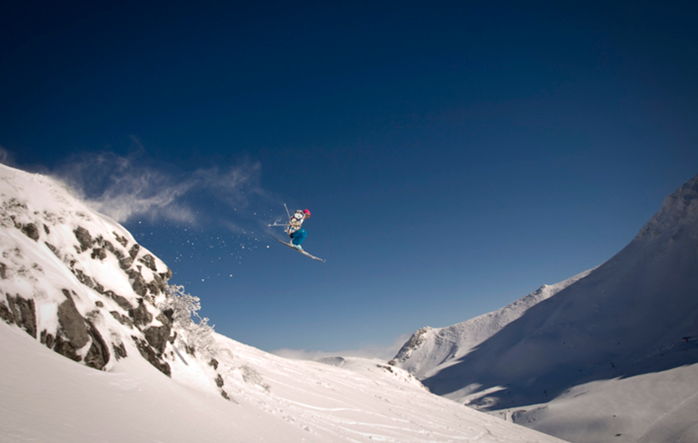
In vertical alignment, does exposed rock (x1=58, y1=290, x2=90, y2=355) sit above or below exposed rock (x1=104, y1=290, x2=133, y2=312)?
below

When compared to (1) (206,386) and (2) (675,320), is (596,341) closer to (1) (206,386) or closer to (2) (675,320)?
(2) (675,320)

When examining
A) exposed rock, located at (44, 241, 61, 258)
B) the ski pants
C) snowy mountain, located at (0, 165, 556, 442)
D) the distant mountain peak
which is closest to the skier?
the ski pants

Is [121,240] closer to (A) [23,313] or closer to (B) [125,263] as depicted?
(B) [125,263]

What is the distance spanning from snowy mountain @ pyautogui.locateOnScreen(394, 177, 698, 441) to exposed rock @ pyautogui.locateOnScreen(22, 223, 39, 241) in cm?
6980

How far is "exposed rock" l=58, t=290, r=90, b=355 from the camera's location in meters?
9.55

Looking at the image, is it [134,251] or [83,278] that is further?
[134,251]

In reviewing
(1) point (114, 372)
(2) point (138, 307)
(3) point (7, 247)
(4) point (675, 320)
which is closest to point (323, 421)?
(2) point (138, 307)

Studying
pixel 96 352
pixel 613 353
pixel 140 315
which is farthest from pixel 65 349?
pixel 613 353

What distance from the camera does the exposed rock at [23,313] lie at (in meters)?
8.59

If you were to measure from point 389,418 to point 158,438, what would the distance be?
23.0m

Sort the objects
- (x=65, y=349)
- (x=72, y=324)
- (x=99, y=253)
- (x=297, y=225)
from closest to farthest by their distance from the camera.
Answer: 1. (x=65, y=349)
2. (x=72, y=324)
3. (x=99, y=253)
4. (x=297, y=225)

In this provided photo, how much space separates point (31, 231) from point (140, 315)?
5.10 metres

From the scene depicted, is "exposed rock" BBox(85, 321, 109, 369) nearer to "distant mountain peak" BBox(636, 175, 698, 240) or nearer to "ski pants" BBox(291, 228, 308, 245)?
"ski pants" BBox(291, 228, 308, 245)

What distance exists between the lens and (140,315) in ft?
48.8
